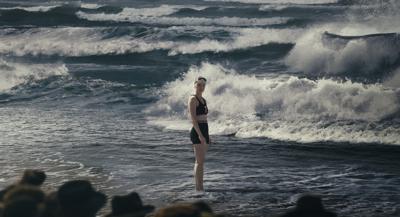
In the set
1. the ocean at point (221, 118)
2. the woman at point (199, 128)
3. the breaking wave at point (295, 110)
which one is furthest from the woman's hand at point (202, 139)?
the breaking wave at point (295, 110)

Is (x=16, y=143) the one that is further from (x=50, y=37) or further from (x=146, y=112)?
(x=50, y=37)

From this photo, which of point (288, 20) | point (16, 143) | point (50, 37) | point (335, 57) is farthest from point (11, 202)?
point (288, 20)

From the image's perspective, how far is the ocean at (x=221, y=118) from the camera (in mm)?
9430

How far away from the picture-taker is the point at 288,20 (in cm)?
4550

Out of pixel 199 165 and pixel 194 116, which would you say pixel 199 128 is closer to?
pixel 194 116

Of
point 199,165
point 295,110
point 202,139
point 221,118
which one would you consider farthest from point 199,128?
point 295,110

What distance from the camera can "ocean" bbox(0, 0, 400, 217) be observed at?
9.43m

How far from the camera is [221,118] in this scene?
15359 millimetres

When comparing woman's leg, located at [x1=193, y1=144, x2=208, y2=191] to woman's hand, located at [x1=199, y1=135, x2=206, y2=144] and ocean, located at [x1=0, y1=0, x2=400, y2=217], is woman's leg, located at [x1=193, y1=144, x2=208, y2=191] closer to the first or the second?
woman's hand, located at [x1=199, y1=135, x2=206, y2=144]

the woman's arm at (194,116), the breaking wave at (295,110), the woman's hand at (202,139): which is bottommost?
the breaking wave at (295,110)

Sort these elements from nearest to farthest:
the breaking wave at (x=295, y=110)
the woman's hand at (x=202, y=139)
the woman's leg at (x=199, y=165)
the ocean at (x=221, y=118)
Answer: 1. the woman's hand at (x=202, y=139)
2. the woman's leg at (x=199, y=165)
3. the ocean at (x=221, y=118)
4. the breaking wave at (x=295, y=110)

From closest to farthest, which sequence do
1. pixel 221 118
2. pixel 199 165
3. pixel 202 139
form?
pixel 202 139, pixel 199 165, pixel 221 118

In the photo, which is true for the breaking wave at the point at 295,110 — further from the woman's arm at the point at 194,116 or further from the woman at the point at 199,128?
the woman's arm at the point at 194,116

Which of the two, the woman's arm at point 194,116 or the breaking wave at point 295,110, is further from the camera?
the breaking wave at point 295,110
